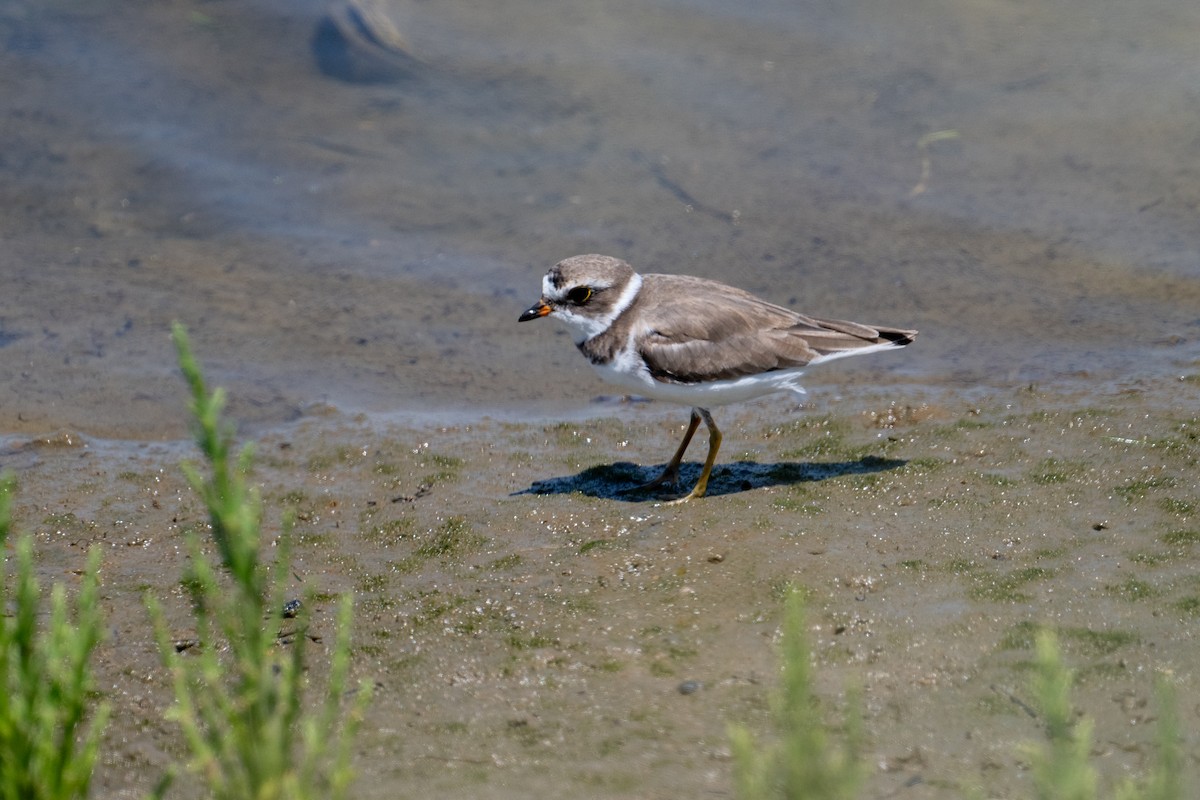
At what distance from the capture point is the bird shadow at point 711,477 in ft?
23.0

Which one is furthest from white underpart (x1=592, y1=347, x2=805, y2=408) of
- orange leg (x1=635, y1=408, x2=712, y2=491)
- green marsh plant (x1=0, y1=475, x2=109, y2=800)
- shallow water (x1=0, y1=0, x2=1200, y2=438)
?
green marsh plant (x1=0, y1=475, x2=109, y2=800)

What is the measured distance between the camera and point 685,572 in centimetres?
566

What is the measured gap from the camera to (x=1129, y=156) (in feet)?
36.1

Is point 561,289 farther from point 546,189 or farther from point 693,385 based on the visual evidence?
point 546,189

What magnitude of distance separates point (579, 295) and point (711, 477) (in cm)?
137

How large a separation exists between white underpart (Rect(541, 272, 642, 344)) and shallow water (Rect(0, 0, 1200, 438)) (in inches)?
49.2

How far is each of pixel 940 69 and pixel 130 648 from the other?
32.8 ft

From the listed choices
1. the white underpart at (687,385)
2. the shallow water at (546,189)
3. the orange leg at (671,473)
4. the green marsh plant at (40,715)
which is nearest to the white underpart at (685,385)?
the white underpart at (687,385)

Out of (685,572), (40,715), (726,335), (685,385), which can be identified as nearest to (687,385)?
(685,385)

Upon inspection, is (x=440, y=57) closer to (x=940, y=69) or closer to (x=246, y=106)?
(x=246, y=106)

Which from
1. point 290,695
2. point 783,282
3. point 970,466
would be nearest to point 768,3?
point 783,282

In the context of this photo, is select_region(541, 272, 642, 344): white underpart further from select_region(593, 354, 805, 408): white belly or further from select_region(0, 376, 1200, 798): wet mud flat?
select_region(0, 376, 1200, 798): wet mud flat

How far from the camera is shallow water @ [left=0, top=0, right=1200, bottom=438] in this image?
911 cm

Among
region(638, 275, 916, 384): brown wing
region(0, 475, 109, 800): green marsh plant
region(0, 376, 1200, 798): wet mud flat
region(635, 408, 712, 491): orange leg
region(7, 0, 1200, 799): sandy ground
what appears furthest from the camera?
region(635, 408, 712, 491): orange leg
